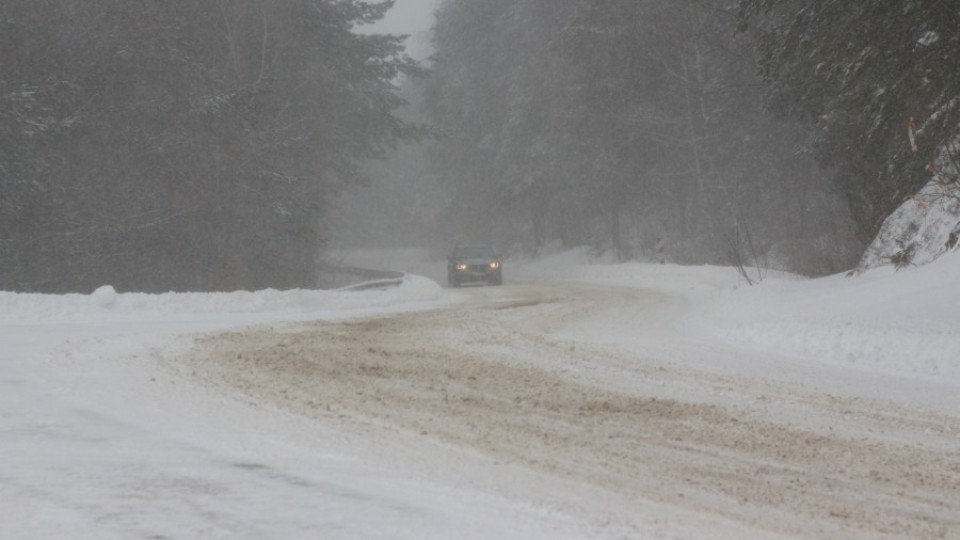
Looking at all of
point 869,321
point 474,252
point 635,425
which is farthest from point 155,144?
point 635,425

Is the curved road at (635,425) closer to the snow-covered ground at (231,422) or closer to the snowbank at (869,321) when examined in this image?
the snow-covered ground at (231,422)

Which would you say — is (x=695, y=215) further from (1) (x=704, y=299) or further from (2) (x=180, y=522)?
(2) (x=180, y=522)

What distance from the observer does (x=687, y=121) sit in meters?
41.6

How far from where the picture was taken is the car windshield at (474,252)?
39000 millimetres

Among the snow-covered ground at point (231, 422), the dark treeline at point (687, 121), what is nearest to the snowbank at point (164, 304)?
the snow-covered ground at point (231, 422)

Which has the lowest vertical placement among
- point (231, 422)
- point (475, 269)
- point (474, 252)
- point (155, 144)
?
point (231, 422)

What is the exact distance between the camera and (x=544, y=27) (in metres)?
51.6

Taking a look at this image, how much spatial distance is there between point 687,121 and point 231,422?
37.1 m

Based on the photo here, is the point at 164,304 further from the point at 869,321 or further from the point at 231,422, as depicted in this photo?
the point at 869,321

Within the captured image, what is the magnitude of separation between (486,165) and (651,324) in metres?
42.7

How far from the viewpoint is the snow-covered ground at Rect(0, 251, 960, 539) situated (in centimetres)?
446

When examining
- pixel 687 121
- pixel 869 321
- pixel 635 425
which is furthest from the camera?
pixel 687 121

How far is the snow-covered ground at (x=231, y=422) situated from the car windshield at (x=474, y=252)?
2083 centimetres

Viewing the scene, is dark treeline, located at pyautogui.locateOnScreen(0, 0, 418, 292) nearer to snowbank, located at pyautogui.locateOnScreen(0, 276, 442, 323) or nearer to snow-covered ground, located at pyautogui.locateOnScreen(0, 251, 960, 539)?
snowbank, located at pyautogui.locateOnScreen(0, 276, 442, 323)
